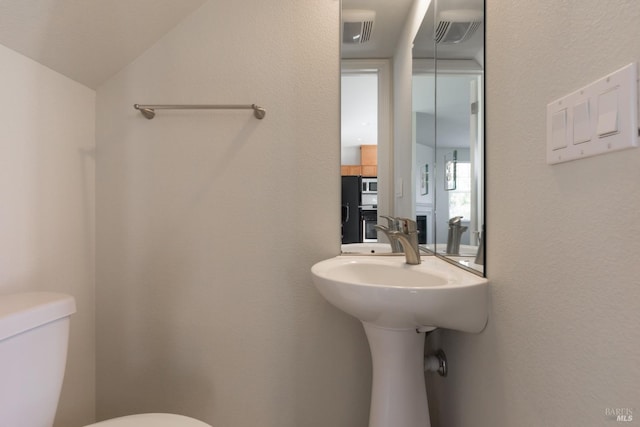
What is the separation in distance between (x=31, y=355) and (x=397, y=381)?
3.39 ft

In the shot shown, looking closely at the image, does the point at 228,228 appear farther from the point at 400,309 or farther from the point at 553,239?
the point at 553,239

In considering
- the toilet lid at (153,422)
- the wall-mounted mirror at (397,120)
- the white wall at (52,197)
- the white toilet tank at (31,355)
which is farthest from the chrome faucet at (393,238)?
the white wall at (52,197)

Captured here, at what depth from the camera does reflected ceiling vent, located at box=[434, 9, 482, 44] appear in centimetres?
90

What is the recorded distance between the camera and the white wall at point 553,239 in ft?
1.42

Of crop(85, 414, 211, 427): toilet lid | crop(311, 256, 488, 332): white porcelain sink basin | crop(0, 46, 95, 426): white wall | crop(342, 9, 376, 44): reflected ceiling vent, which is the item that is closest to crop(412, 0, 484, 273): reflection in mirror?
crop(311, 256, 488, 332): white porcelain sink basin

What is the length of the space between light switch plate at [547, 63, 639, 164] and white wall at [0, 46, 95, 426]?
59.6 inches

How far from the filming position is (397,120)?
4.21 feet

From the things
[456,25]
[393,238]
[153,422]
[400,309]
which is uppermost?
[456,25]

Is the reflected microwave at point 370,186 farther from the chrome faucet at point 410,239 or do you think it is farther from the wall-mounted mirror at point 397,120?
the chrome faucet at point 410,239

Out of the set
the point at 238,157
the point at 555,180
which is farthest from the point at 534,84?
the point at 238,157

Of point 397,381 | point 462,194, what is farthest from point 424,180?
point 397,381

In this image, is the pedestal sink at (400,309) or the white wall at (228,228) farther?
the white wall at (228,228)

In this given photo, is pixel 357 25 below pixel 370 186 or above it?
above

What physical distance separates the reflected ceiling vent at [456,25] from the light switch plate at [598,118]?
0.52 m
